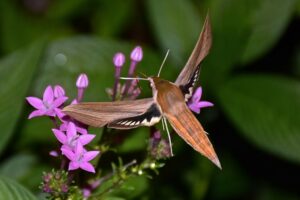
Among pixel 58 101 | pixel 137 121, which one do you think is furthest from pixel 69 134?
pixel 137 121

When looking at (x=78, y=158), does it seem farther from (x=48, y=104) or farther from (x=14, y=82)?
(x=14, y=82)

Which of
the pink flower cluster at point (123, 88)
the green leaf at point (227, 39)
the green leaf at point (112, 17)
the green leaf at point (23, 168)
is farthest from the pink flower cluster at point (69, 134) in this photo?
the green leaf at point (112, 17)

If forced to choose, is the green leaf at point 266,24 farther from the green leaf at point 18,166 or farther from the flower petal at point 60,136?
the flower petal at point 60,136

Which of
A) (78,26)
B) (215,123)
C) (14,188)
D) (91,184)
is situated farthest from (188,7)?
(14,188)

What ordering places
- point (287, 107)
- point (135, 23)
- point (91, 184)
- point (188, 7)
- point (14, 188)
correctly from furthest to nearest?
point (135, 23), point (188, 7), point (287, 107), point (91, 184), point (14, 188)

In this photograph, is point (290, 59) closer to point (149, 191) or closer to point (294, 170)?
point (294, 170)

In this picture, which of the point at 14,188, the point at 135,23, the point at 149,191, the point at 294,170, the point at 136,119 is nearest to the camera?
the point at 136,119
